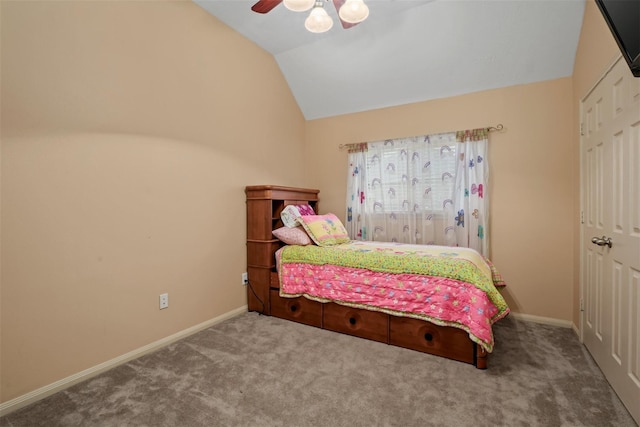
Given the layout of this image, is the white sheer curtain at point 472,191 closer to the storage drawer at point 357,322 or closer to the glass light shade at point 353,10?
the storage drawer at point 357,322

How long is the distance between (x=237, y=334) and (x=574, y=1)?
3807 millimetres

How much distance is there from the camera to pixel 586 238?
7.47 feet

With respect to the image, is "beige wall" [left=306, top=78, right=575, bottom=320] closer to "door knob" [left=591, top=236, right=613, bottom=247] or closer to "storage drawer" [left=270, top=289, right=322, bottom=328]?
"door knob" [left=591, top=236, right=613, bottom=247]

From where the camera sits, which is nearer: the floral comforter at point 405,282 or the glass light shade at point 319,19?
the glass light shade at point 319,19

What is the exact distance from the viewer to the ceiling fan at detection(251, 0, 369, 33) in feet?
5.40

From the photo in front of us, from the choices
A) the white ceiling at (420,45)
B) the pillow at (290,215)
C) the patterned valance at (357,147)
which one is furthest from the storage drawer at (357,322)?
the white ceiling at (420,45)

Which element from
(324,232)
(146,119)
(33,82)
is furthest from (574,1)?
(33,82)

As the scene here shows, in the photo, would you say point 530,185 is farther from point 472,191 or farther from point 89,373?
point 89,373

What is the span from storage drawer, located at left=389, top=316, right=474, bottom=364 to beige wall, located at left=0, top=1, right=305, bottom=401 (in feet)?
5.40

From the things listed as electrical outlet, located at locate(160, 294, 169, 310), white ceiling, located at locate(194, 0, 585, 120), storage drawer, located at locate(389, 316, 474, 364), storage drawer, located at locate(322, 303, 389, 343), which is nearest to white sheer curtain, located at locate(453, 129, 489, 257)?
white ceiling, located at locate(194, 0, 585, 120)

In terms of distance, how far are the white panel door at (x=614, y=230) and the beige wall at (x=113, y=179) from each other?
2900 millimetres

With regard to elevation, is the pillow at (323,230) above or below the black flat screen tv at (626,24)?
below

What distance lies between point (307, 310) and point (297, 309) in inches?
4.7

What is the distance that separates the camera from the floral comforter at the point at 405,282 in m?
2.02
